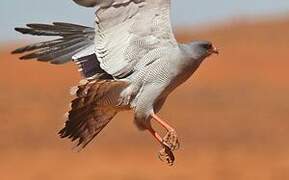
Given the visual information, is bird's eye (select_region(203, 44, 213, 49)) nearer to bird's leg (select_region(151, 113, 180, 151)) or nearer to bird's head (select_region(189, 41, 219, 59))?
bird's head (select_region(189, 41, 219, 59))

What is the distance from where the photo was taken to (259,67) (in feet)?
105

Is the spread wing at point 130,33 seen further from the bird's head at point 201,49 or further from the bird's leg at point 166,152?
the bird's leg at point 166,152

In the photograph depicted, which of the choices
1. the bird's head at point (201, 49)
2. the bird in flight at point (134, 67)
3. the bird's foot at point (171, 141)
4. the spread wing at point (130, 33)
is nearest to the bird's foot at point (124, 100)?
the bird in flight at point (134, 67)

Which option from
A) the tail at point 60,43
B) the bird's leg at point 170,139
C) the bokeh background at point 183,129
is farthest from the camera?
the bokeh background at point 183,129

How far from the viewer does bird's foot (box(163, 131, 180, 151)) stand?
6656 millimetres

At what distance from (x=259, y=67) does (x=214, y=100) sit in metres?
6.85

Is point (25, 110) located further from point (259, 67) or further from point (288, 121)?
point (259, 67)

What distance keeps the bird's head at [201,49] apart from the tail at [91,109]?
0.47 m

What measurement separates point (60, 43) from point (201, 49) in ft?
4.04

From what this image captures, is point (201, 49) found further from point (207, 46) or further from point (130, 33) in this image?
point (130, 33)

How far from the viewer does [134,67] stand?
691 centimetres

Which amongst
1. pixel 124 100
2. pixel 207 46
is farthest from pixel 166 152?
pixel 207 46

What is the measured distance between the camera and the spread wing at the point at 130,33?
6801mm

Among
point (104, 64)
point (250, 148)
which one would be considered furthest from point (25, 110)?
point (104, 64)
